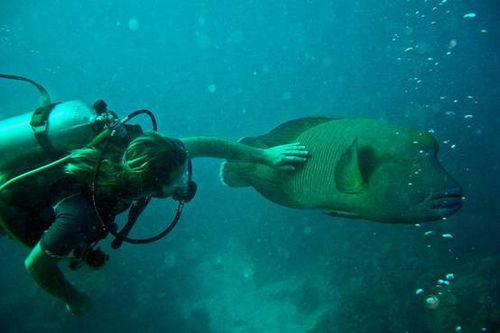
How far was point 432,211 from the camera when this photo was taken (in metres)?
1.93

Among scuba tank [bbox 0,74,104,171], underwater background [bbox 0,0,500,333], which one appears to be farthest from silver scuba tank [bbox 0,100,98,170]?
underwater background [bbox 0,0,500,333]

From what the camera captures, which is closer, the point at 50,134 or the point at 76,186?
the point at 76,186

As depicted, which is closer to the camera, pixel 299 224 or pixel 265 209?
pixel 299 224

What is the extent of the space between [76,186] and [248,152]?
131 cm

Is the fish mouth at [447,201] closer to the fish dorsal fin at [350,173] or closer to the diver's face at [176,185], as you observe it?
the fish dorsal fin at [350,173]

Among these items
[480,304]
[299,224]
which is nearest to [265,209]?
[299,224]

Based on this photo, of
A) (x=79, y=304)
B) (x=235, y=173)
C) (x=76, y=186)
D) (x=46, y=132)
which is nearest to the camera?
(x=76, y=186)

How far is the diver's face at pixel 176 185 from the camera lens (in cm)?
236

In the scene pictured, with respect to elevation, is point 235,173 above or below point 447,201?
below

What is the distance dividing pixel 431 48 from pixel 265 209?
47640mm

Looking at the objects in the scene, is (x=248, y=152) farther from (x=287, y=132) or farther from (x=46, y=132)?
(x=46, y=132)

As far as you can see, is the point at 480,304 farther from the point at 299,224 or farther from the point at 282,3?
the point at 282,3

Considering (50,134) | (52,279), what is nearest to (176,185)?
(52,279)

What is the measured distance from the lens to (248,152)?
2887 mm
